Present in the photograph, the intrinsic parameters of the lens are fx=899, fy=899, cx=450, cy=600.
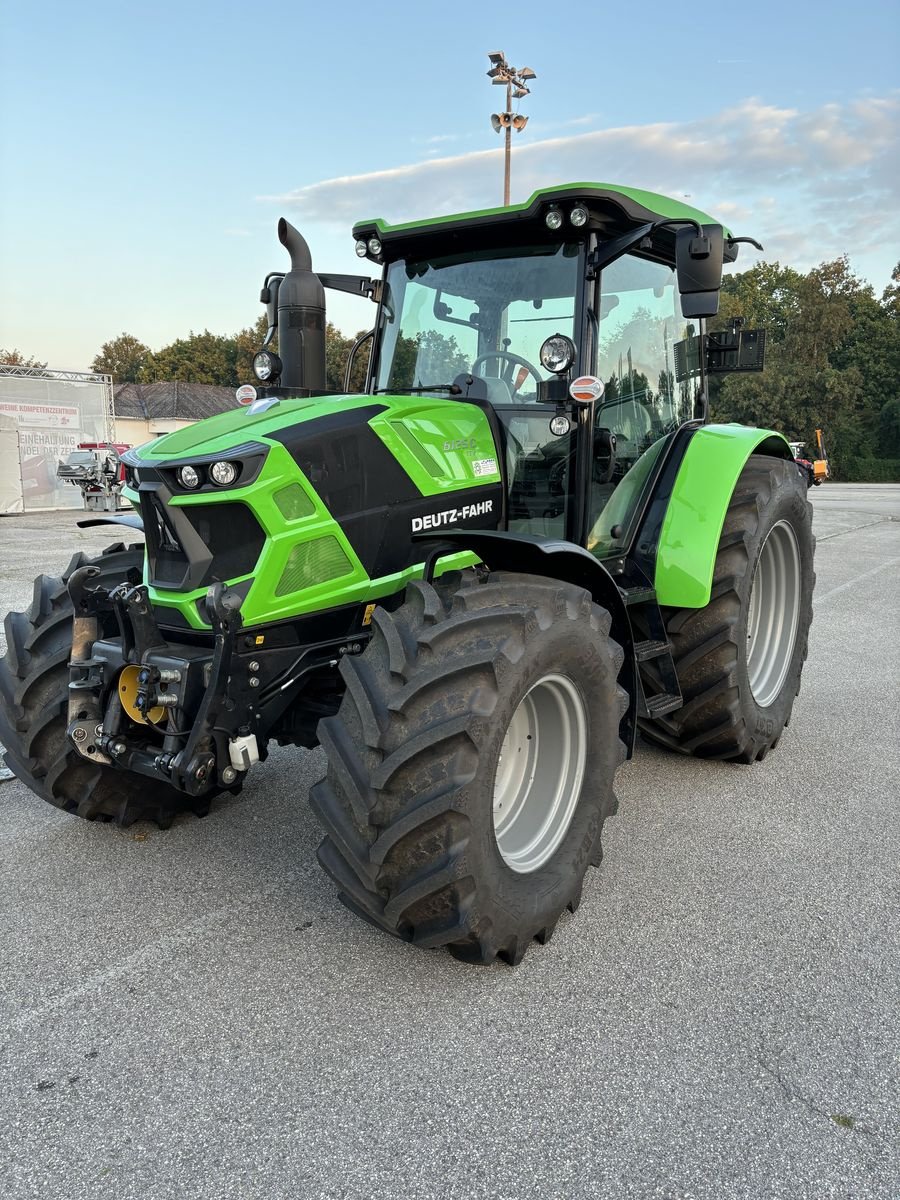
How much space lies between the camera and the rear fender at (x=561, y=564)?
9.71ft

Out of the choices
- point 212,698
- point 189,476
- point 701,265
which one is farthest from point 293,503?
point 701,265

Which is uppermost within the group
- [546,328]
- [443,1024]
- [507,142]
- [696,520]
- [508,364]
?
[507,142]

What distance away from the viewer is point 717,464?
427 centimetres

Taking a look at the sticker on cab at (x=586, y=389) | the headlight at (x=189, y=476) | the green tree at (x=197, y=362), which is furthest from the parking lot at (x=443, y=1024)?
the green tree at (x=197, y=362)

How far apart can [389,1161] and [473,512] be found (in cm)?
221

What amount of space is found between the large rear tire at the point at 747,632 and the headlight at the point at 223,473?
7.36 ft

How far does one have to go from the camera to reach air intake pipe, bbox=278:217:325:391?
390cm

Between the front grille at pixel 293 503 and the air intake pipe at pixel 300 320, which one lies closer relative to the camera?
the front grille at pixel 293 503

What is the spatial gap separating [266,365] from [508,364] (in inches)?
41.7

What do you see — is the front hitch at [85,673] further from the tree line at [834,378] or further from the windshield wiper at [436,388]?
the tree line at [834,378]

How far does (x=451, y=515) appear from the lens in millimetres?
3408

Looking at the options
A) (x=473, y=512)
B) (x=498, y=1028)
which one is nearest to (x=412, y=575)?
(x=473, y=512)

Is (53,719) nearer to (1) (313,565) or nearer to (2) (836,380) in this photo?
(1) (313,565)

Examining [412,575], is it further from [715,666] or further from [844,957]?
[844,957]
